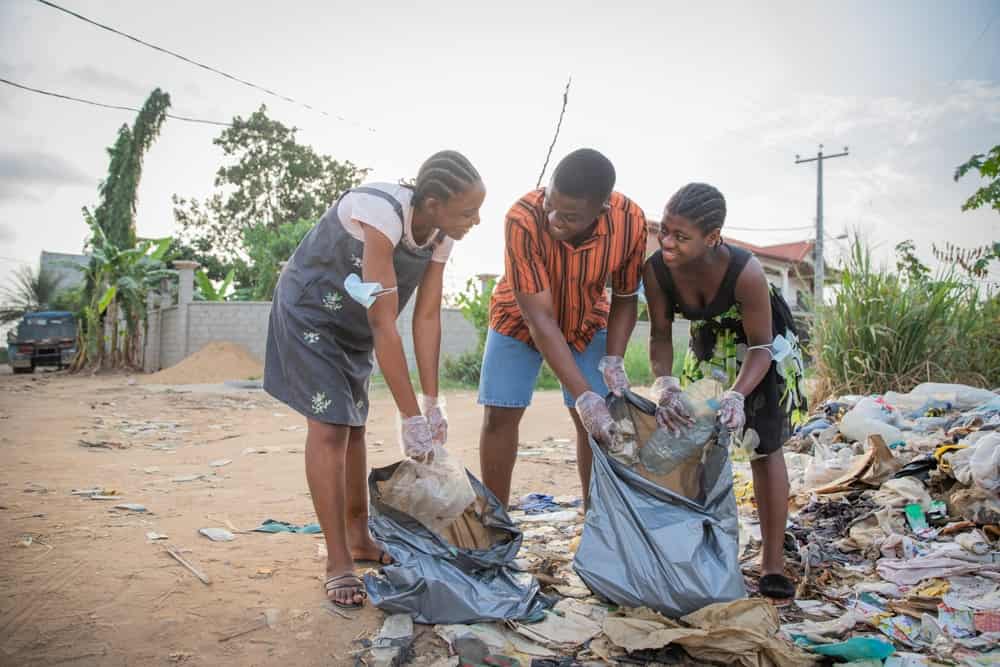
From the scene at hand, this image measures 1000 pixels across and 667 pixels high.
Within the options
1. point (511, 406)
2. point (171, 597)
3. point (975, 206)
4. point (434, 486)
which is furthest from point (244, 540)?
point (975, 206)

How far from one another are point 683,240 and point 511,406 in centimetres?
90

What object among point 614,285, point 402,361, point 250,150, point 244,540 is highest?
point 250,150

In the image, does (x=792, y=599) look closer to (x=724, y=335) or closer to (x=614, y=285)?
(x=724, y=335)

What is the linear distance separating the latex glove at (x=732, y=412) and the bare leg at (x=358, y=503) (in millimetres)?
1267

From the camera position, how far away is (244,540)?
9.15 feet

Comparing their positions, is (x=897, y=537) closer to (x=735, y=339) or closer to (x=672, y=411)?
(x=735, y=339)

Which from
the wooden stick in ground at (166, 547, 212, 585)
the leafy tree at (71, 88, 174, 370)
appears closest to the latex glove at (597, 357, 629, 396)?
the wooden stick in ground at (166, 547, 212, 585)

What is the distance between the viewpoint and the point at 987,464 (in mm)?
2777

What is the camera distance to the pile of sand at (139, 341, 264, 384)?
1270cm

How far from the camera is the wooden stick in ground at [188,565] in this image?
2.28 metres

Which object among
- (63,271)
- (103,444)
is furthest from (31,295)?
(103,444)

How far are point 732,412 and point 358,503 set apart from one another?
1376 mm

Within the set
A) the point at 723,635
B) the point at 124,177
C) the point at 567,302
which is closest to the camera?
the point at 723,635

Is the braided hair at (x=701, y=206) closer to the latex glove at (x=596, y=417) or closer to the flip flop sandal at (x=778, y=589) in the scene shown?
the latex glove at (x=596, y=417)
